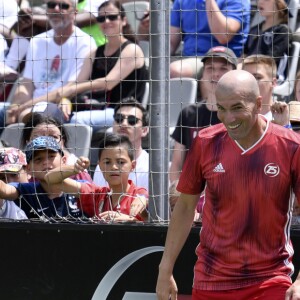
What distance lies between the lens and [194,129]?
6398 millimetres

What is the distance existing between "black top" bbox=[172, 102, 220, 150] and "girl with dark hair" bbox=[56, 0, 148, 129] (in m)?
0.47

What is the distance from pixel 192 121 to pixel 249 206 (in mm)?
1824

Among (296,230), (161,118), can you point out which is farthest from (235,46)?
(296,230)

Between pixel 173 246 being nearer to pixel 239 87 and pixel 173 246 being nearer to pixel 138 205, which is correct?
pixel 239 87

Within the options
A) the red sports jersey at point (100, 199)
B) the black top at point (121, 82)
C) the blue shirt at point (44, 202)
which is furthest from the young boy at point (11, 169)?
the black top at point (121, 82)

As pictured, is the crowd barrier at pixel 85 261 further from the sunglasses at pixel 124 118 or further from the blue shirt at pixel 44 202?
the sunglasses at pixel 124 118

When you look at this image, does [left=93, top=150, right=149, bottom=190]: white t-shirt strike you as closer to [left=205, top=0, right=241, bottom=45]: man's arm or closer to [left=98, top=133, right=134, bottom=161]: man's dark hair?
[left=98, top=133, right=134, bottom=161]: man's dark hair

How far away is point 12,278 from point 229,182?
2.25 metres

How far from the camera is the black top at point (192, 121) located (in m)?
6.38

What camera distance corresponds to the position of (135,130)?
264 inches

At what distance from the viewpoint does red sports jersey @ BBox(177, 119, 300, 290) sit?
186 inches

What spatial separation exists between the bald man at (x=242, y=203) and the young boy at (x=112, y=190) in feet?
4.48

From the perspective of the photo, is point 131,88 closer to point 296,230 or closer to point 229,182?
point 296,230

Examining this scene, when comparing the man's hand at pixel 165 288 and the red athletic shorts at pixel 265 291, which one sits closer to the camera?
the red athletic shorts at pixel 265 291
